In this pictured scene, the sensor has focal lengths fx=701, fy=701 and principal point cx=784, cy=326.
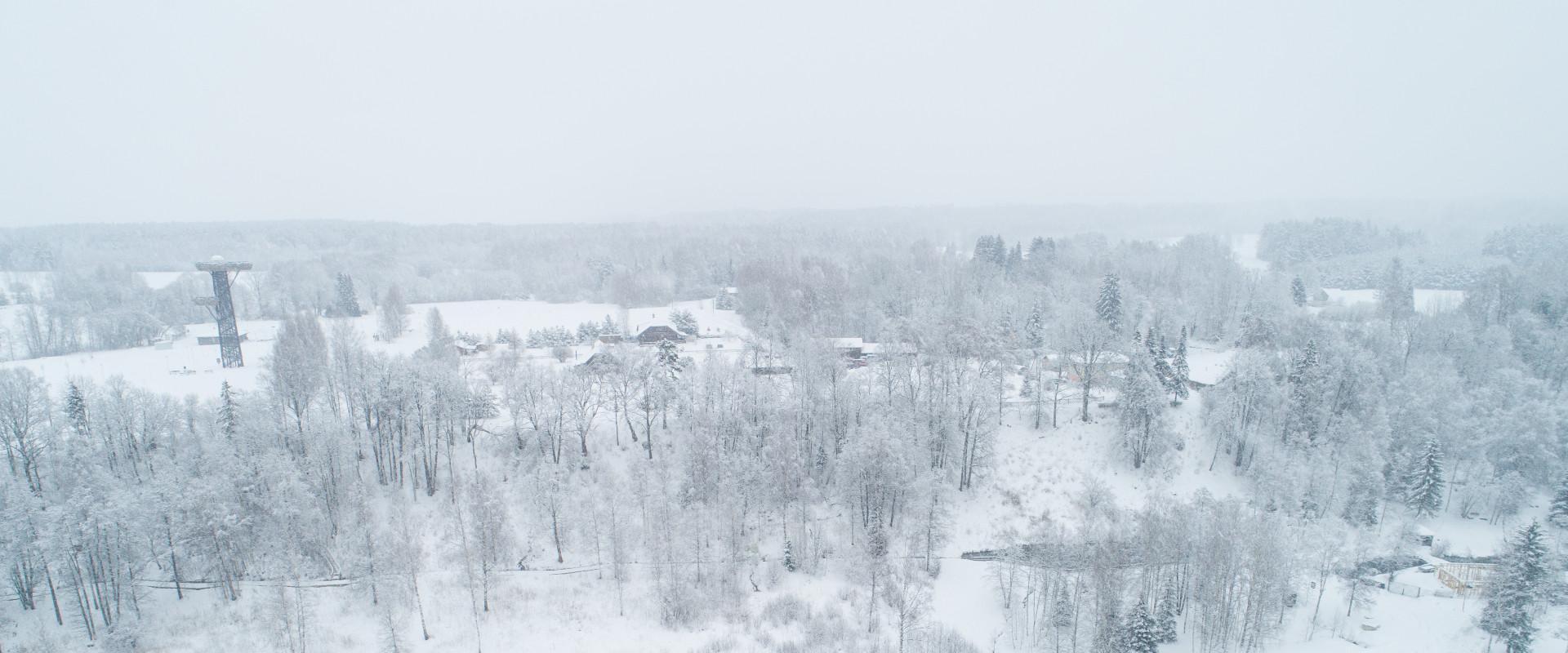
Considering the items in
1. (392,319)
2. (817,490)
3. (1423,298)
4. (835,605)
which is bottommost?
(835,605)

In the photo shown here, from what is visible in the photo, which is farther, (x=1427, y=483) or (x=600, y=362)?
(x=600, y=362)

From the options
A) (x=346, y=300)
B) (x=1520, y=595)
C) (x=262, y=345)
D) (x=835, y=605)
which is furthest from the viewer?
(x=346, y=300)

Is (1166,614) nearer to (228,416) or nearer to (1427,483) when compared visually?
(1427,483)

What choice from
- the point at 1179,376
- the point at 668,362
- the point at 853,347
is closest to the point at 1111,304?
the point at 1179,376

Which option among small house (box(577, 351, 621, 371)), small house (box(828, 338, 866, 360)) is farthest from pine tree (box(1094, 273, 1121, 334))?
small house (box(577, 351, 621, 371))

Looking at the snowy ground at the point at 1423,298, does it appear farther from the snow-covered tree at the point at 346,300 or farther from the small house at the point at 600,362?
the snow-covered tree at the point at 346,300

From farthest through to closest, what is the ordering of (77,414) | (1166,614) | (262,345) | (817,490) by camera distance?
1. (262,345)
2. (817,490)
3. (77,414)
4. (1166,614)

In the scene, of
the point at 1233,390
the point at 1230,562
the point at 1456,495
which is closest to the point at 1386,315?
the point at 1456,495

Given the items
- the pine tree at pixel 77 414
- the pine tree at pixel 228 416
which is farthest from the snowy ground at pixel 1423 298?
the pine tree at pixel 77 414
